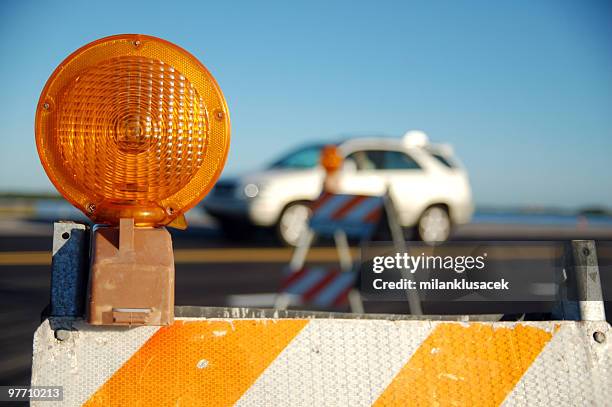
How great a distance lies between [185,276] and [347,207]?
3.60 m

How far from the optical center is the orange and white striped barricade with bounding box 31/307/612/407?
152cm

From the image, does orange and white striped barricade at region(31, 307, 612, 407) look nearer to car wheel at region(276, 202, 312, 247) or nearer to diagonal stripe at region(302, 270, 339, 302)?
diagonal stripe at region(302, 270, 339, 302)

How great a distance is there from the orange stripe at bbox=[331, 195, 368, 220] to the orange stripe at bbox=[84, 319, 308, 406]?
3.94m

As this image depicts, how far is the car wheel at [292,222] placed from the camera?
41.3 ft

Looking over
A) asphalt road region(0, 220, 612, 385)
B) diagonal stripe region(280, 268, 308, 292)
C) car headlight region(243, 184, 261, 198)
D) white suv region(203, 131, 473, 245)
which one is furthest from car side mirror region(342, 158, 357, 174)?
diagonal stripe region(280, 268, 308, 292)

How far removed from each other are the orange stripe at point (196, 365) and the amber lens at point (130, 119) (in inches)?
12.1

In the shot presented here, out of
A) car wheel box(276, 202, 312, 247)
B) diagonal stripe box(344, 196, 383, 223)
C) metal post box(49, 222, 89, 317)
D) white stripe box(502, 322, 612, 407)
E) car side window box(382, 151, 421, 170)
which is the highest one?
metal post box(49, 222, 89, 317)

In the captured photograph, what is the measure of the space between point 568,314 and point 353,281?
12.1ft

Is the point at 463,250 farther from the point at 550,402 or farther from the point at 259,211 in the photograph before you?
the point at 259,211

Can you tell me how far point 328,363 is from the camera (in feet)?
5.22

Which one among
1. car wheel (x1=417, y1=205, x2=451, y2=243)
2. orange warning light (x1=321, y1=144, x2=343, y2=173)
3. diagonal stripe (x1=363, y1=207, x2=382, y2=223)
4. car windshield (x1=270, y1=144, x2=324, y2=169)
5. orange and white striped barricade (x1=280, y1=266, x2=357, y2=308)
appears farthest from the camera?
car wheel (x1=417, y1=205, x2=451, y2=243)

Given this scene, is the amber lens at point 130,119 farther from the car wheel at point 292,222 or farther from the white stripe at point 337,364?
the car wheel at point 292,222

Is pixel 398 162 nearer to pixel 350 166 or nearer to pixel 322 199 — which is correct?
pixel 350 166

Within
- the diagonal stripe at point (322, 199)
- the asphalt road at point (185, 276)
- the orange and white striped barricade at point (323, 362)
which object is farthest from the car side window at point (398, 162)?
the orange and white striped barricade at point (323, 362)
